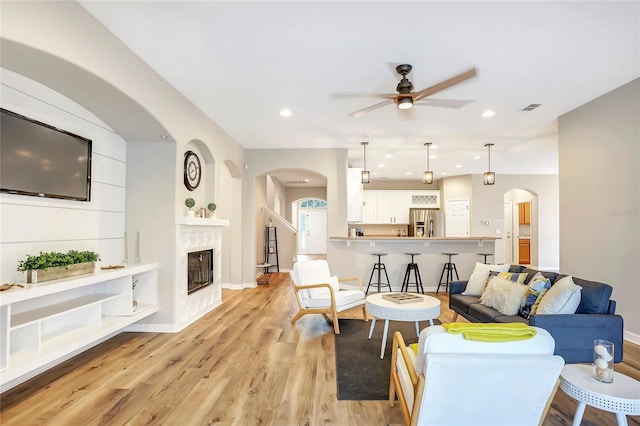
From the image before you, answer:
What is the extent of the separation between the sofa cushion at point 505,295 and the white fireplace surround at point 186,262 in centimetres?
358

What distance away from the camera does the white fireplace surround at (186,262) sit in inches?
163

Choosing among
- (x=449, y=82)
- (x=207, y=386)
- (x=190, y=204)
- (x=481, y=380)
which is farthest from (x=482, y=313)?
(x=190, y=204)

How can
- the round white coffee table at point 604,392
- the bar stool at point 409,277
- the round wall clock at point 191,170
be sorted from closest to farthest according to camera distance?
the round white coffee table at point 604,392 < the round wall clock at point 191,170 < the bar stool at point 409,277

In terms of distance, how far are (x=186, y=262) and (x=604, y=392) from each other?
4.12 metres

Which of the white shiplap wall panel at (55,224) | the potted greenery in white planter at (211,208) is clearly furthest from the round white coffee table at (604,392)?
the potted greenery in white planter at (211,208)

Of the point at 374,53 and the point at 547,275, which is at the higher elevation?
the point at 374,53

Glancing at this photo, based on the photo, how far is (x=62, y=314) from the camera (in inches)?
106

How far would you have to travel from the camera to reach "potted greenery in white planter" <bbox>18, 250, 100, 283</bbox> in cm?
254

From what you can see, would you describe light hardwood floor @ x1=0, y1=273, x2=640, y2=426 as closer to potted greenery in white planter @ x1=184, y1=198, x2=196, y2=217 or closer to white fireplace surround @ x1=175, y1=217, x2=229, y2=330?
white fireplace surround @ x1=175, y1=217, x2=229, y2=330

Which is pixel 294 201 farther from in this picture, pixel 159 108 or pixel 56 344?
pixel 56 344

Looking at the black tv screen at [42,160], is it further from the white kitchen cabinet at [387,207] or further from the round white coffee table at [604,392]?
the white kitchen cabinet at [387,207]

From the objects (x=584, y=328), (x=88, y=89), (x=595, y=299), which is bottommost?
(x=584, y=328)

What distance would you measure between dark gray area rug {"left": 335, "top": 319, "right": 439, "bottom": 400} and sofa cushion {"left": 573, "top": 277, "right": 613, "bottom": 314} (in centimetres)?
164

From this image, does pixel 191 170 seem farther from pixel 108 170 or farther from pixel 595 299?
pixel 595 299
